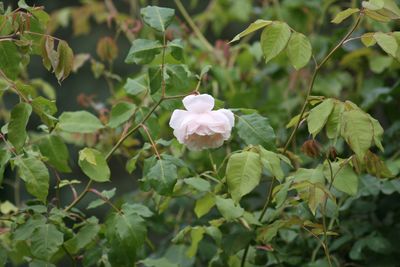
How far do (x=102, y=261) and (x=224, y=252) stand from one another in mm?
256

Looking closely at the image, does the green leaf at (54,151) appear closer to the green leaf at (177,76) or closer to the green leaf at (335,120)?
the green leaf at (177,76)

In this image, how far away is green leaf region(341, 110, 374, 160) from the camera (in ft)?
4.01

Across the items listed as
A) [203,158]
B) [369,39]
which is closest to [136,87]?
[369,39]

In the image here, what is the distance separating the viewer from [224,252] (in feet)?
5.18

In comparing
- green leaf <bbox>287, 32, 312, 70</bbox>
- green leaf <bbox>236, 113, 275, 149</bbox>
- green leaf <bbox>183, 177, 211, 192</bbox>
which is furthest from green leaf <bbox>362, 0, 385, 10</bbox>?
green leaf <bbox>183, 177, 211, 192</bbox>

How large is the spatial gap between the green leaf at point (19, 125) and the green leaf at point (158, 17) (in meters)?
0.29

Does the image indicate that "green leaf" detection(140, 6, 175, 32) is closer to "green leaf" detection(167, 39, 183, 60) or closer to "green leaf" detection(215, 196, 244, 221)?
"green leaf" detection(167, 39, 183, 60)

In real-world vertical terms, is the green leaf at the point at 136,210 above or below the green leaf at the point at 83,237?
above

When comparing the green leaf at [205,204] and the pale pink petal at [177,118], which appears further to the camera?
the green leaf at [205,204]

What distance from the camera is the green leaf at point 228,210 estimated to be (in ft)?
4.90

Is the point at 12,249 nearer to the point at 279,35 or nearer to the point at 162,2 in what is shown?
the point at 279,35

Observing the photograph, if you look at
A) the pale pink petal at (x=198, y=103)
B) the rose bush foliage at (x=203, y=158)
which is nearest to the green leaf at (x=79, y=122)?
the rose bush foliage at (x=203, y=158)

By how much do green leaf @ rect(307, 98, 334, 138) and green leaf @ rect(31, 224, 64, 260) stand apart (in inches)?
19.7

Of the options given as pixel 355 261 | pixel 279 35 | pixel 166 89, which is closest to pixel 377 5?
pixel 279 35
